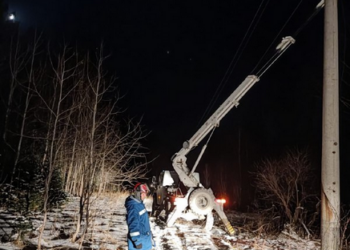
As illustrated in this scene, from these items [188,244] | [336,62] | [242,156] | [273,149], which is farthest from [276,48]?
[242,156]

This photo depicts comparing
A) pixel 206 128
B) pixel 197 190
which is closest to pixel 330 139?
pixel 197 190

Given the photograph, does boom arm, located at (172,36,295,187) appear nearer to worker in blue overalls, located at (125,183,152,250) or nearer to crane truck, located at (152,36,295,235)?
crane truck, located at (152,36,295,235)

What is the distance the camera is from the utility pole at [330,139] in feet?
17.2

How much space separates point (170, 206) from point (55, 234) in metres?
5.18

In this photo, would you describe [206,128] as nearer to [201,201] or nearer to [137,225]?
[201,201]

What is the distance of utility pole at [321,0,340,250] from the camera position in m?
5.24

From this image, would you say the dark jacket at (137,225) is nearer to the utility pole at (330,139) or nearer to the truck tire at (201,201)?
the utility pole at (330,139)

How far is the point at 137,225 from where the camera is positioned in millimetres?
5387

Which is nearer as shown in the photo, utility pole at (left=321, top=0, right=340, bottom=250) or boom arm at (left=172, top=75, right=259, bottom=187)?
utility pole at (left=321, top=0, right=340, bottom=250)

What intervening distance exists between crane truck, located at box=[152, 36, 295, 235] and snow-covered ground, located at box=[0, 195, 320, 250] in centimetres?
51

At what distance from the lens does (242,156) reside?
44781mm

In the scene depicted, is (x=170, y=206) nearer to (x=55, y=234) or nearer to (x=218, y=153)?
(x=55, y=234)

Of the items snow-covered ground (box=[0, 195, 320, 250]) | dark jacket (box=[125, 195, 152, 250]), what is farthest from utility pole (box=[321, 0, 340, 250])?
snow-covered ground (box=[0, 195, 320, 250])

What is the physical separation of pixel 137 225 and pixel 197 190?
7108 mm
